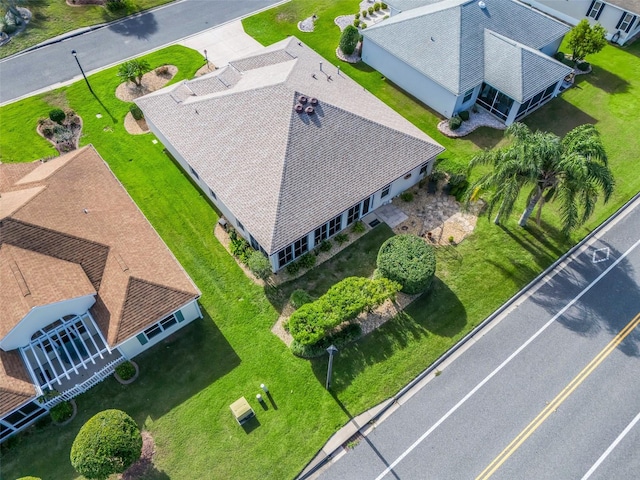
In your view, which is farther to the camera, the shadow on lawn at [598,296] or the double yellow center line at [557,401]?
the shadow on lawn at [598,296]

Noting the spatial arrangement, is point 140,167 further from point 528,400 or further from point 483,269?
point 528,400

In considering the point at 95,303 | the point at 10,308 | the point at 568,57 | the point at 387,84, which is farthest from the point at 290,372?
the point at 568,57

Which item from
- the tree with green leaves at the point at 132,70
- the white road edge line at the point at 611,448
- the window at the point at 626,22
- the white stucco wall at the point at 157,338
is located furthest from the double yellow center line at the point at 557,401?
the tree with green leaves at the point at 132,70

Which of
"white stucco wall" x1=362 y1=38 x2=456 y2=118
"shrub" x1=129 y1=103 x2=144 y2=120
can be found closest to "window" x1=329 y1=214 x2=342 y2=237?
"white stucco wall" x1=362 y1=38 x2=456 y2=118

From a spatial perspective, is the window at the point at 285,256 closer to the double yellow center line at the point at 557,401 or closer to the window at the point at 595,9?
the double yellow center line at the point at 557,401

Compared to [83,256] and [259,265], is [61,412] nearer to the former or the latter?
[83,256]

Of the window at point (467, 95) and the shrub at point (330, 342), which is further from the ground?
the window at point (467, 95)

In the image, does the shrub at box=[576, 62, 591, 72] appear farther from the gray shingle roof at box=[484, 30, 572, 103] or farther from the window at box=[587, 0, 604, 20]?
the gray shingle roof at box=[484, 30, 572, 103]
